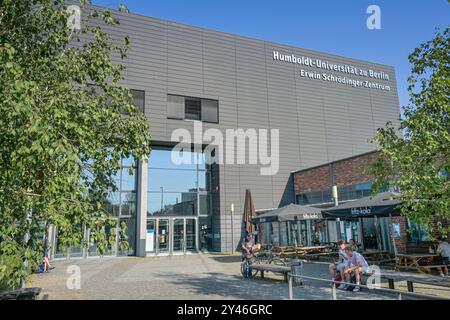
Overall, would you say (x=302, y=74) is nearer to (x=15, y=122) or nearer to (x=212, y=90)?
(x=212, y=90)

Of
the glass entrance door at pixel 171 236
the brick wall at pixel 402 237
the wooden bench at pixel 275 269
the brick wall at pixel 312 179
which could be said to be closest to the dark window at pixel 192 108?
the glass entrance door at pixel 171 236

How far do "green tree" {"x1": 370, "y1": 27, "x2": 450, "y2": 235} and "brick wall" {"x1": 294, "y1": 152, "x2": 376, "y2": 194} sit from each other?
844 centimetres

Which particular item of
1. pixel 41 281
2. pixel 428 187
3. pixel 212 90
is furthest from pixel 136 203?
pixel 428 187

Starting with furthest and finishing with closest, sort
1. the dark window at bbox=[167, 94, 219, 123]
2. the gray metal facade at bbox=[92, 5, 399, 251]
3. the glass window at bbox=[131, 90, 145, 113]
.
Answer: the dark window at bbox=[167, 94, 219, 123] < the gray metal facade at bbox=[92, 5, 399, 251] < the glass window at bbox=[131, 90, 145, 113]

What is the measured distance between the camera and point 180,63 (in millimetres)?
23266

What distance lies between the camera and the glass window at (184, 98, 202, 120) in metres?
22.9

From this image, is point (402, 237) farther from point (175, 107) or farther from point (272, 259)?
point (175, 107)

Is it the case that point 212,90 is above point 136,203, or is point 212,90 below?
above

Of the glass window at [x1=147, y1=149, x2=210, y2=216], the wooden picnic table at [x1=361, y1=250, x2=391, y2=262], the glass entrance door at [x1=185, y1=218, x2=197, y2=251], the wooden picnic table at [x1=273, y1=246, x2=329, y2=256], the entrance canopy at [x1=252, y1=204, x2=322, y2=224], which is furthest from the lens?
the glass entrance door at [x1=185, y1=218, x2=197, y2=251]

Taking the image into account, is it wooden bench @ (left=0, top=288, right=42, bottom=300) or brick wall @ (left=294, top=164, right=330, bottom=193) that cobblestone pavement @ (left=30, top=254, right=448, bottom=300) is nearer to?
wooden bench @ (left=0, top=288, right=42, bottom=300)

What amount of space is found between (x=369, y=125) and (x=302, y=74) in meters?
7.03

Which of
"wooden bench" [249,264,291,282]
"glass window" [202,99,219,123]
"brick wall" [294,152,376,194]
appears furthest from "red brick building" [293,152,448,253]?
"glass window" [202,99,219,123]

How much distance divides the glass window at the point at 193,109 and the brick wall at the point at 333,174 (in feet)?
25.4

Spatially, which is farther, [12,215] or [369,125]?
[369,125]
